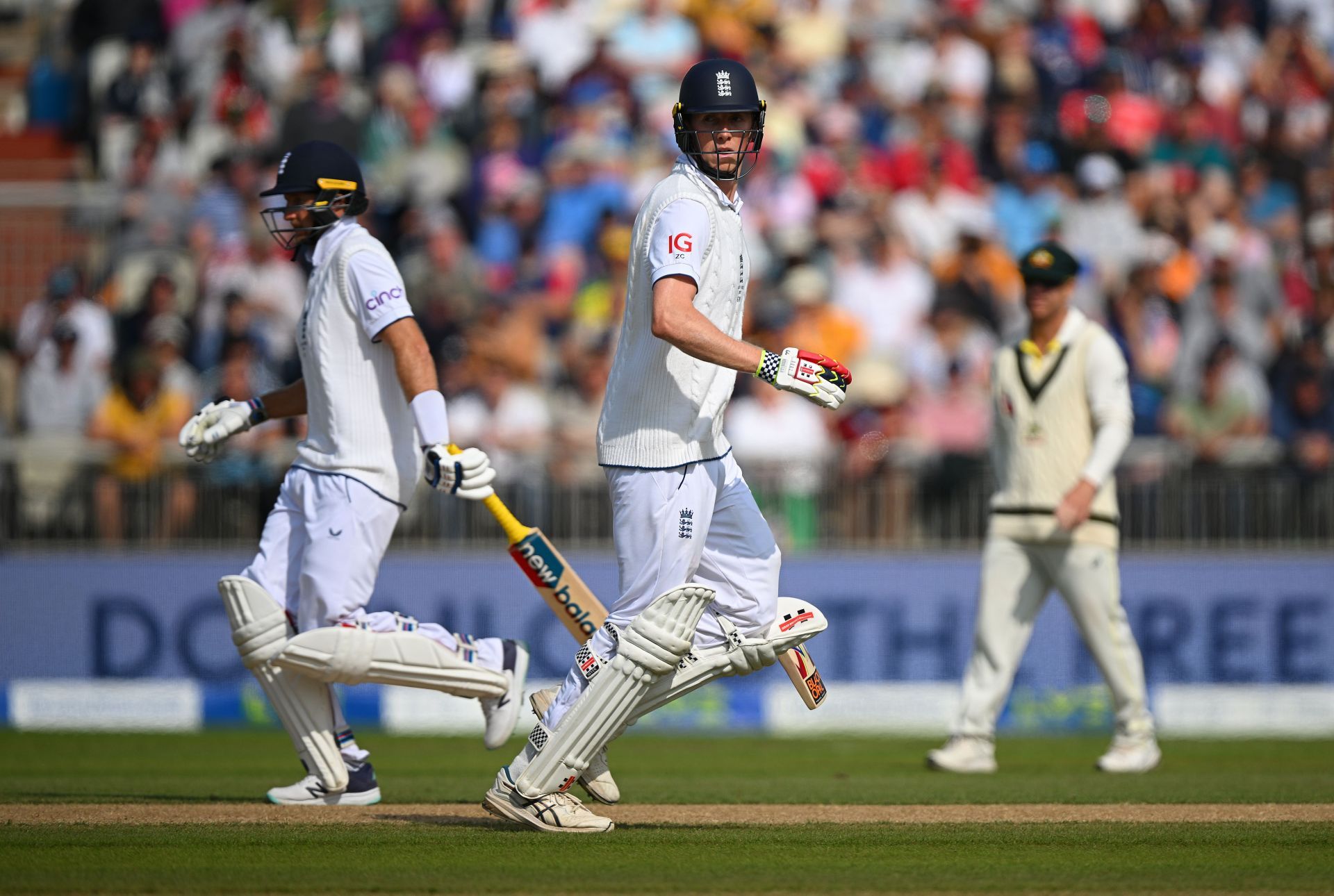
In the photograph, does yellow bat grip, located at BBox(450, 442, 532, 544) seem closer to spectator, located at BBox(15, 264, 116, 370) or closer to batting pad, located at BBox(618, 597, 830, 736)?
batting pad, located at BBox(618, 597, 830, 736)

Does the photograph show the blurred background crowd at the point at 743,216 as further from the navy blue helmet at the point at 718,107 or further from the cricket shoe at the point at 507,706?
the navy blue helmet at the point at 718,107

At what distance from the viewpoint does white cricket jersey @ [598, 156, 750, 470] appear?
5656 mm

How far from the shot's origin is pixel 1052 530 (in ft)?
28.0

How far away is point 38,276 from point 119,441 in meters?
2.72

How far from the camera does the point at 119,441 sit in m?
11.8

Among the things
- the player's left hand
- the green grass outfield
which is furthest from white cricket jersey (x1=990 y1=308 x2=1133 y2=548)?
the green grass outfield

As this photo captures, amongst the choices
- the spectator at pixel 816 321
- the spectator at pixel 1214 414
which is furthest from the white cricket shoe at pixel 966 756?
the spectator at pixel 816 321

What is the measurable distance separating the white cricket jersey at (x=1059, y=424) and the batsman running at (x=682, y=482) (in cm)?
302

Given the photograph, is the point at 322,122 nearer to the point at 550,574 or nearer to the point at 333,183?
the point at 333,183

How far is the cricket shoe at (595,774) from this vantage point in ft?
→ 19.9

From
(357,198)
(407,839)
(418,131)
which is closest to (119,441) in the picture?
(418,131)

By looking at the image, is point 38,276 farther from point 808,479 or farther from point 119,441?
point 808,479

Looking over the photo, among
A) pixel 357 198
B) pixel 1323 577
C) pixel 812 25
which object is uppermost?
pixel 812 25

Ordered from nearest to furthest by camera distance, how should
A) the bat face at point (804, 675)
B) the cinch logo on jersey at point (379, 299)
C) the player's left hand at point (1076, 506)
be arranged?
the bat face at point (804, 675) < the cinch logo on jersey at point (379, 299) < the player's left hand at point (1076, 506)
